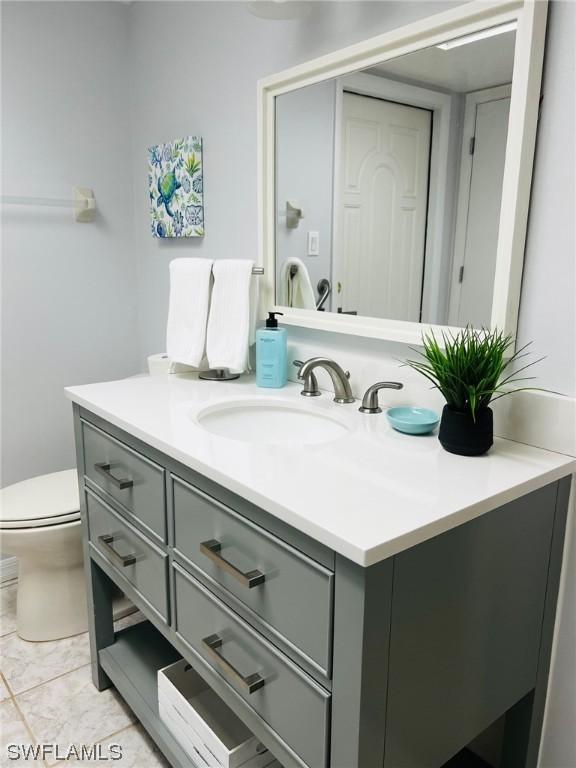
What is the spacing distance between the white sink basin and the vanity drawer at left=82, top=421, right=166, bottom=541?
18cm

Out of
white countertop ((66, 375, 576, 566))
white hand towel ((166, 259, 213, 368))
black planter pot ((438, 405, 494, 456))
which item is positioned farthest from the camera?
white hand towel ((166, 259, 213, 368))

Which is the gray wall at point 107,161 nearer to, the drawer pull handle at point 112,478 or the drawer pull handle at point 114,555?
the drawer pull handle at point 112,478

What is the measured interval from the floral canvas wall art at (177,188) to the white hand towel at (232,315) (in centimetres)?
38

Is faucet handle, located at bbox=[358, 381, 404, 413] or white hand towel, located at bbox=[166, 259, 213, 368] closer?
faucet handle, located at bbox=[358, 381, 404, 413]

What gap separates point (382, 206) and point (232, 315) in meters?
0.53

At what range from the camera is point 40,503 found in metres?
1.87

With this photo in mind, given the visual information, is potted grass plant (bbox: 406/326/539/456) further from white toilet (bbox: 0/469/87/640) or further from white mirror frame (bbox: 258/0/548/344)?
white toilet (bbox: 0/469/87/640)

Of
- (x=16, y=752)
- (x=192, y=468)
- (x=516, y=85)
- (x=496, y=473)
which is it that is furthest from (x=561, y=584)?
(x=16, y=752)

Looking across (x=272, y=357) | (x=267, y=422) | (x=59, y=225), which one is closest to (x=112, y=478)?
(x=267, y=422)

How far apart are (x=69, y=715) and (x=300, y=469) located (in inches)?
46.1

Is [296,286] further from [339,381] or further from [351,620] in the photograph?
[351,620]

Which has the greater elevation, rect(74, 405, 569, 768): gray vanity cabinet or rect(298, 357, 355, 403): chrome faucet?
rect(298, 357, 355, 403): chrome faucet

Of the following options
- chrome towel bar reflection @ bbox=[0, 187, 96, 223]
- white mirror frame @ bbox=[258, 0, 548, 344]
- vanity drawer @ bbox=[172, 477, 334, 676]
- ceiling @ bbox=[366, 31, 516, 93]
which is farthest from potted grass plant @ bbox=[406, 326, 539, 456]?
chrome towel bar reflection @ bbox=[0, 187, 96, 223]

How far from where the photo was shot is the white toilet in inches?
70.7
